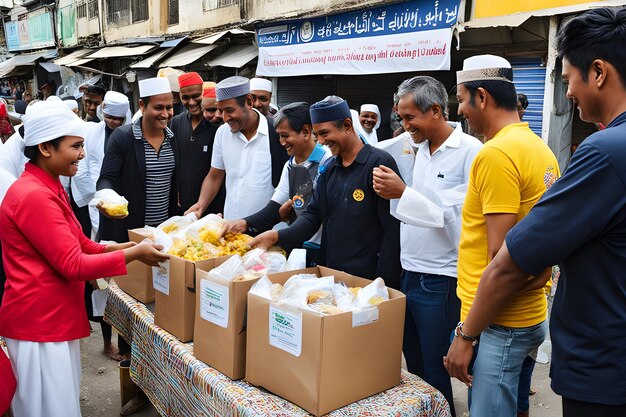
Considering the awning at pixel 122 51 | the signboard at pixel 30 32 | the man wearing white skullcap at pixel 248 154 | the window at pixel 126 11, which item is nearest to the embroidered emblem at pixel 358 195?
the man wearing white skullcap at pixel 248 154

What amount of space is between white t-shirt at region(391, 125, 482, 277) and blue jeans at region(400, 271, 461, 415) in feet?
0.17

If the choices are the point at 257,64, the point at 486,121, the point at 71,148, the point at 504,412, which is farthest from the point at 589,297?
the point at 257,64

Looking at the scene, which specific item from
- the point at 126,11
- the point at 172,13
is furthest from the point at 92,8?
the point at 172,13

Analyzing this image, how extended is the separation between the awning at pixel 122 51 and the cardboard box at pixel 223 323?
12.9 m

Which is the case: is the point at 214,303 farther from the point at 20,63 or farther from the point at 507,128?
the point at 20,63

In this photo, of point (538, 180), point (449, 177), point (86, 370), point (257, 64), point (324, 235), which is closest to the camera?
point (538, 180)

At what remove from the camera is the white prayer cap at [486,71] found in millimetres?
1775

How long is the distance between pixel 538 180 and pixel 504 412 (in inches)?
29.6

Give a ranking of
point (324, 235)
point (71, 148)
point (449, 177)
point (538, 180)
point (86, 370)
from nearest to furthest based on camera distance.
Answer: point (538, 180) < point (71, 148) < point (449, 177) < point (324, 235) < point (86, 370)

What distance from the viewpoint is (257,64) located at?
1070 cm

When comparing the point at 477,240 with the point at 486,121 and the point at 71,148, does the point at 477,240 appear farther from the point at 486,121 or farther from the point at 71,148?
the point at 71,148

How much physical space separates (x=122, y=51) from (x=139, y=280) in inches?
545

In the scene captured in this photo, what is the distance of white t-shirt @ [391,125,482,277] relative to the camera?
7.34ft

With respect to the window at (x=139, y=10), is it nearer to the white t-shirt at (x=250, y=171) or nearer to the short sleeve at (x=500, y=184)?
the white t-shirt at (x=250, y=171)
